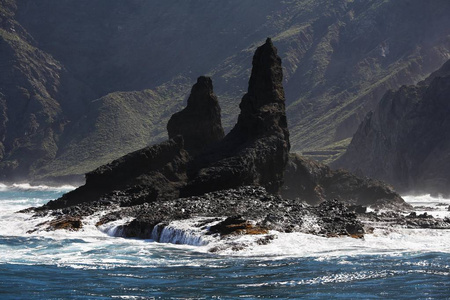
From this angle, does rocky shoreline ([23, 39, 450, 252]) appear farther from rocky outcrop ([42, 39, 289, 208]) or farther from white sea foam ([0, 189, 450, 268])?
white sea foam ([0, 189, 450, 268])

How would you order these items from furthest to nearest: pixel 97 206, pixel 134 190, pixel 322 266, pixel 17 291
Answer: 1. pixel 134 190
2. pixel 97 206
3. pixel 322 266
4. pixel 17 291

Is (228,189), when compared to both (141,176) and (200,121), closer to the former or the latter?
(141,176)

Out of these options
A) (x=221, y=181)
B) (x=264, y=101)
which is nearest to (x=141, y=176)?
(x=221, y=181)

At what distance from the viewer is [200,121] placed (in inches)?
3403

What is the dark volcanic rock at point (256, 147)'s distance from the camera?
6519cm

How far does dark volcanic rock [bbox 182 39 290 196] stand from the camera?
6519 centimetres

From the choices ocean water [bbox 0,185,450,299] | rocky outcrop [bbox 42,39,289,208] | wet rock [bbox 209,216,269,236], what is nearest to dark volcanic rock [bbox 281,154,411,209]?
rocky outcrop [bbox 42,39,289,208]

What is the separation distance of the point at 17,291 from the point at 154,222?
2235 centimetres

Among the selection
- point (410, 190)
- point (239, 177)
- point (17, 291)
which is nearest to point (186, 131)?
point (239, 177)

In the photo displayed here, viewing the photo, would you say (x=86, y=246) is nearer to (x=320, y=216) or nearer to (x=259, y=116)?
(x=320, y=216)

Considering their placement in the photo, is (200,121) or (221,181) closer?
(221,181)

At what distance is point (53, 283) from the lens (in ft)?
104

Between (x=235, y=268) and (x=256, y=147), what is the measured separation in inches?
1331

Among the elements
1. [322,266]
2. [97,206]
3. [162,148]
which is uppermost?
[162,148]
